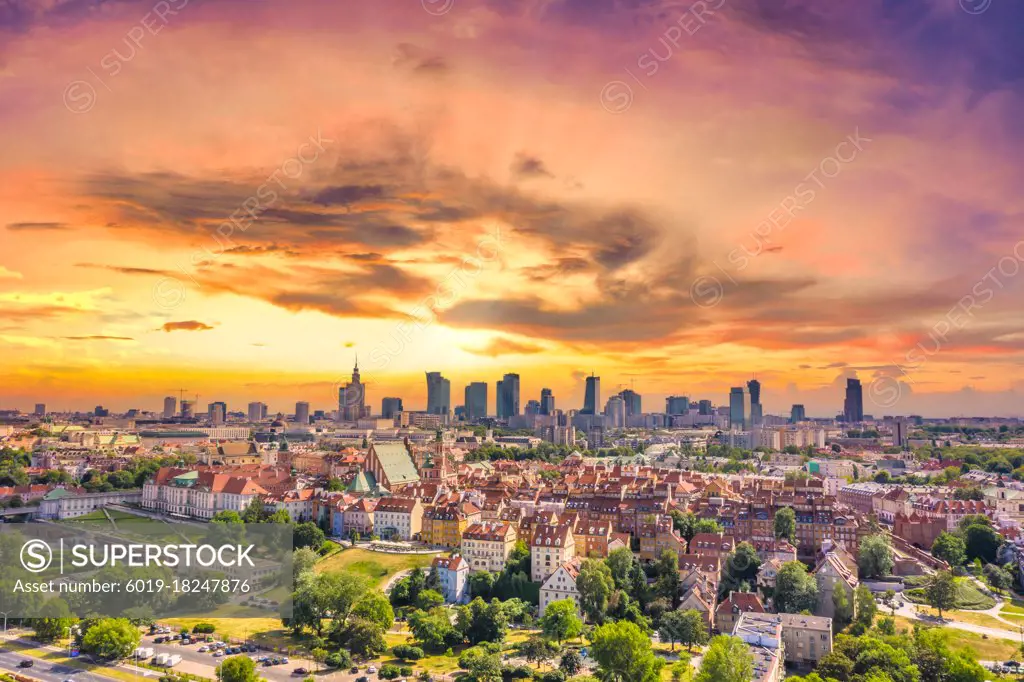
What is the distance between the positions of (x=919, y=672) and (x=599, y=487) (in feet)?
120

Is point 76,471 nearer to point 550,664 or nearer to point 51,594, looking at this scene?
point 51,594

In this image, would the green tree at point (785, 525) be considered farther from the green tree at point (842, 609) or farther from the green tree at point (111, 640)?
the green tree at point (111, 640)

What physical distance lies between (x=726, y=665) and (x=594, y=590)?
527 inches

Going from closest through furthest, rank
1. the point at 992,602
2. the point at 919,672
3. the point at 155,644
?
the point at 919,672 < the point at 155,644 < the point at 992,602

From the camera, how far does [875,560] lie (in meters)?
55.1

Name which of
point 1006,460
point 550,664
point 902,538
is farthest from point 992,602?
point 1006,460

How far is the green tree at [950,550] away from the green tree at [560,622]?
32.3 meters

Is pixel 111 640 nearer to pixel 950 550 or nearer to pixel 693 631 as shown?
pixel 693 631

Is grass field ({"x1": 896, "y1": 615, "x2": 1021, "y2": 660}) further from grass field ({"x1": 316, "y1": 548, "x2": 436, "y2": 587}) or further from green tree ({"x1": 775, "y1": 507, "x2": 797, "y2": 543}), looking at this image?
grass field ({"x1": 316, "y1": 548, "x2": 436, "y2": 587})

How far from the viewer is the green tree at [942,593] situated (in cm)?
4838

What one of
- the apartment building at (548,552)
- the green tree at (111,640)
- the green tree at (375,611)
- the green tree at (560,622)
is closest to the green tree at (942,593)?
the green tree at (560,622)

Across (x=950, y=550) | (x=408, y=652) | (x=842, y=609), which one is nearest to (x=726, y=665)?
(x=842, y=609)

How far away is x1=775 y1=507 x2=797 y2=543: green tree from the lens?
58.5m

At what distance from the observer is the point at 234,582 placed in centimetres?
5541
